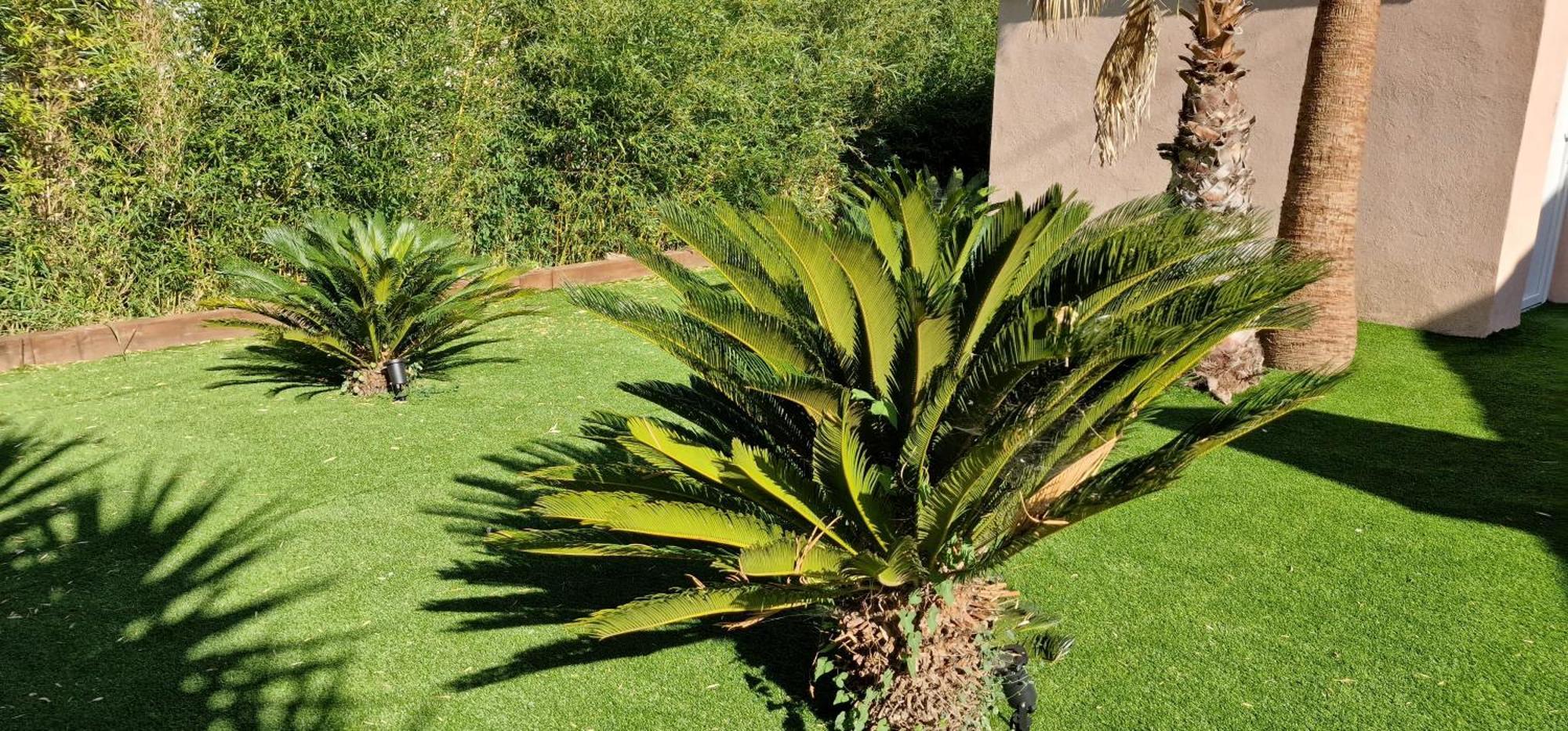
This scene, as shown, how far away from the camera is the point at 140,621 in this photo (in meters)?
3.38

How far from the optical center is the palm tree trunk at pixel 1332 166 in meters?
6.14

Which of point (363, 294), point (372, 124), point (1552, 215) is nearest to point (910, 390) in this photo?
point (363, 294)

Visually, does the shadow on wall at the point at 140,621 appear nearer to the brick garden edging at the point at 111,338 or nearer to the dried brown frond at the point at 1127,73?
the brick garden edging at the point at 111,338

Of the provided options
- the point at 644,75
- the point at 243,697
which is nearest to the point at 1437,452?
the point at 243,697

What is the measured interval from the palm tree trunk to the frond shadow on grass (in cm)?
534

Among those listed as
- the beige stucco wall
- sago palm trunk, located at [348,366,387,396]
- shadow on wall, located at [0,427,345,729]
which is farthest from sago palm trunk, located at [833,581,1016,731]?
the beige stucco wall

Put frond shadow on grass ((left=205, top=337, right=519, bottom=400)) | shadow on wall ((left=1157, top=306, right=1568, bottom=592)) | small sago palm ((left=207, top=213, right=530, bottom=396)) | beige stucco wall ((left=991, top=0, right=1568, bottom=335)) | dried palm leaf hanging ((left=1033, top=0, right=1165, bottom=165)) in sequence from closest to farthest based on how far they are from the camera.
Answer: shadow on wall ((left=1157, top=306, right=1568, bottom=592)) < dried palm leaf hanging ((left=1033, top=0, right=1165, bottom=165)) < small sago palm ((left=207, top=213, right=530, bottom=396)) < frond shadow on grass ((left=205, top=337, right=519, bottom=400)) < beige stucco wall ((left=991, top=0, right=1568, bottom=335))

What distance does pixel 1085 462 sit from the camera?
2.61 metres

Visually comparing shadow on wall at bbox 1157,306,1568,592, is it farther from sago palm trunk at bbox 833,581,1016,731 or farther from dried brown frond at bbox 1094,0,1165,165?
sago palm trunk at bbox 833,581,1016,731

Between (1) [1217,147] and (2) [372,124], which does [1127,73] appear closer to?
(1) [1217,147]

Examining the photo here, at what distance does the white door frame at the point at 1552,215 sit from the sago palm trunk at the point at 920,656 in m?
7.77

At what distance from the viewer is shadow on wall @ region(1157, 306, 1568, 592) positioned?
4.38 metres

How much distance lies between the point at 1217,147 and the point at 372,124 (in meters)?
6.13

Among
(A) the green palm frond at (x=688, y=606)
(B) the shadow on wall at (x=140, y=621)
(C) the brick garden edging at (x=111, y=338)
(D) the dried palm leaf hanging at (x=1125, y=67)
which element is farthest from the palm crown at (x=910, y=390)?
(C) the brick garden edging at (x=111, y=338)
